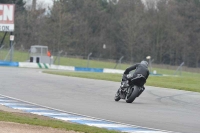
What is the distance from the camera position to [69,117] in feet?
41.1

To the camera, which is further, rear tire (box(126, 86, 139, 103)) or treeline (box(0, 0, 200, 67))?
treeline (box(0, 0, 200, 67))

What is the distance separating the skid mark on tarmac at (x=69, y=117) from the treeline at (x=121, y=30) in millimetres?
50386

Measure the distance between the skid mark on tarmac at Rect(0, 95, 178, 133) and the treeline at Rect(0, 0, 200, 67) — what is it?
50.4 metres

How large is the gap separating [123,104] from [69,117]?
4.39 meters

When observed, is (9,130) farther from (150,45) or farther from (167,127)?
(150,45)

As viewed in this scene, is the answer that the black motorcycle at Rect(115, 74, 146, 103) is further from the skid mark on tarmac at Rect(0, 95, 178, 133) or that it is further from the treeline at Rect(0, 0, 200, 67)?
the treeline at Rect(0, 0, 200, 67)

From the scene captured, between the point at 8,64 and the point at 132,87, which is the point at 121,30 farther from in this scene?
the point at 132,87

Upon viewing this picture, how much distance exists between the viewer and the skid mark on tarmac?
435 inches

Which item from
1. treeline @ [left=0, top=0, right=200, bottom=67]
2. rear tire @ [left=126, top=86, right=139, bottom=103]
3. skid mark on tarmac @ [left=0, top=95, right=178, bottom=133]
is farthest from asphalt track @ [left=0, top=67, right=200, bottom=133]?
treeline @ [left=0, top=0, right=200, bottom=67]

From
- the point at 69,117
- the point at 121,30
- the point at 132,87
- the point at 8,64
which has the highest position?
the point at 121,30

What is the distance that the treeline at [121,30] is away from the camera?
66938mm

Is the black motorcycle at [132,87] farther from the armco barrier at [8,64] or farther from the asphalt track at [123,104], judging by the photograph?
the armco barrier at [8,64]

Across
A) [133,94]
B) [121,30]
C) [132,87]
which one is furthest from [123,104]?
[121,30]

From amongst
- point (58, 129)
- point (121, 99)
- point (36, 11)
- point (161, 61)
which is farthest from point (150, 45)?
point (58, 129)
